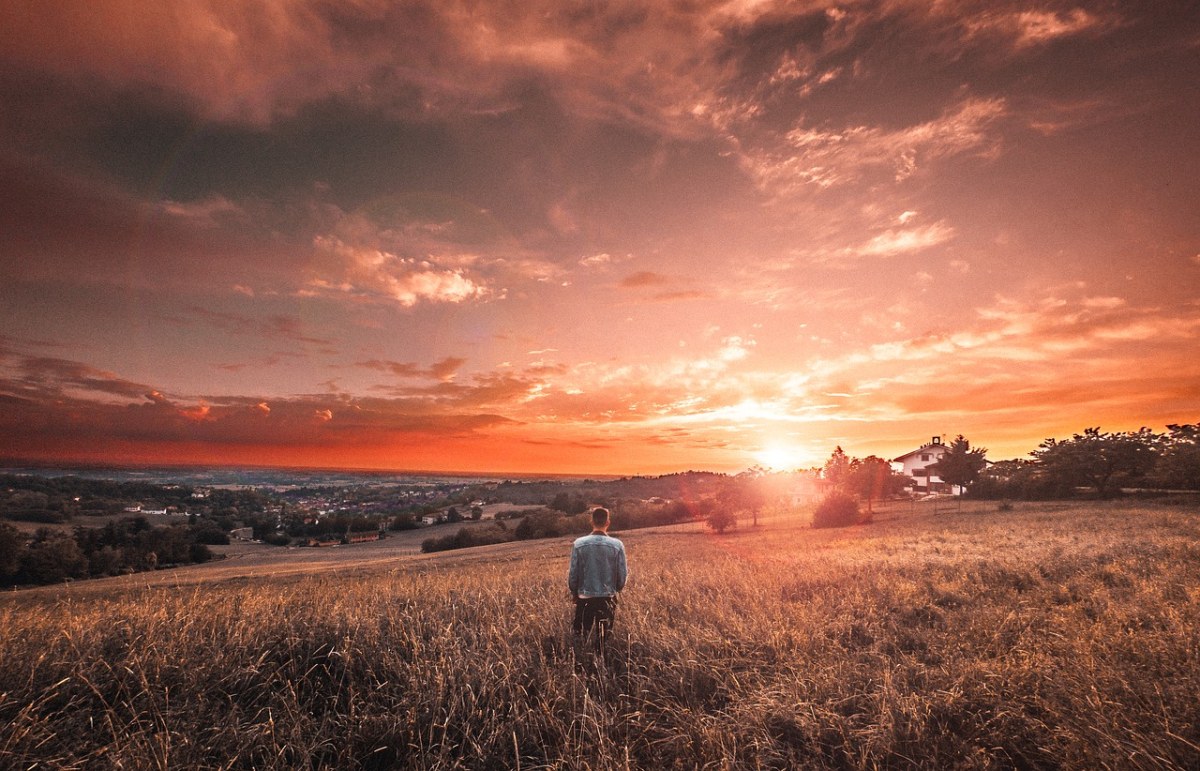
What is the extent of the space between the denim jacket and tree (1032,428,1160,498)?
270 ft

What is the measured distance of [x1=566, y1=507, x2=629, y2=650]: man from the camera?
23.0 ft

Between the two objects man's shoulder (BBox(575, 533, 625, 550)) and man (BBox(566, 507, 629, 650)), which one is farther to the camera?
man's shoulder (BBox(575, 533, 625, 550))

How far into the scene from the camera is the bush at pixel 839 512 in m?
57.4

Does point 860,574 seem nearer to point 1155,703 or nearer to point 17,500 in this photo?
point 1155,703

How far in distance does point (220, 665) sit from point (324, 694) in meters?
1.15

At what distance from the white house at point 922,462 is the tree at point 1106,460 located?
4009 centimetres

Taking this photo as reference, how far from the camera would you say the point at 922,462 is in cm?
11162

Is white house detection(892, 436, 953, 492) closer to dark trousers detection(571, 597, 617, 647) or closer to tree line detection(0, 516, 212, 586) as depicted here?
dark trousers detection(571, 597, 617, 647)

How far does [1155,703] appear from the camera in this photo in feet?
14.8

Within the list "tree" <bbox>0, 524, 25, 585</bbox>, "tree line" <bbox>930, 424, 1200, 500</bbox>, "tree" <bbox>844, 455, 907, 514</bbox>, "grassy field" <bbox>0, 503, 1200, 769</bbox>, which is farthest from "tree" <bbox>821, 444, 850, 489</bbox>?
"tree" <bbox>0, 524, 25, 585</bbox>

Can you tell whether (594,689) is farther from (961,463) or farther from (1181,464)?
(961,463)

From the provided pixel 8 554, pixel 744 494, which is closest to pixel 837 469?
pixel 744 494

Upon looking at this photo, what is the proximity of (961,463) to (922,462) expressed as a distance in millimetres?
43853

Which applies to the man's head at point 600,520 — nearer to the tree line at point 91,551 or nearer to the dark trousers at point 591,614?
the dark trousers at point 591,614
